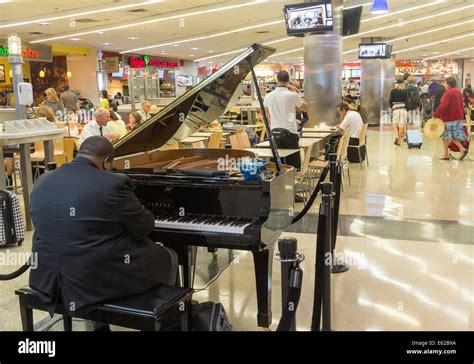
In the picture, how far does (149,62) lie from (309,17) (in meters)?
19.6

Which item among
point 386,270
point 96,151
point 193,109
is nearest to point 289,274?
point 96,151

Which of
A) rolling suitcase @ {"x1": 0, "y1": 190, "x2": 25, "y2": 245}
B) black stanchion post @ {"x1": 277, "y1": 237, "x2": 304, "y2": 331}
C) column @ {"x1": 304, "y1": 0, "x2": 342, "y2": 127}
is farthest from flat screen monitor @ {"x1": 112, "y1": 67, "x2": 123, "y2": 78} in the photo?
black stanchion post @ {"x1": 277, "y1": 237, "x2": 304, "y2": 331}

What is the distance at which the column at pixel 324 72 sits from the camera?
10586 millimetres

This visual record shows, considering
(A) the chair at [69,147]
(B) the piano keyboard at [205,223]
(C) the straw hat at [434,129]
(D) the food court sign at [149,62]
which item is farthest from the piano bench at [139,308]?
(D) the food court sign at [149,62]

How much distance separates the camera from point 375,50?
15500 millimetres

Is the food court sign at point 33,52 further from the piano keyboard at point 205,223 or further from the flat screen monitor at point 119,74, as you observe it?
the piano keyboard at point 205,223

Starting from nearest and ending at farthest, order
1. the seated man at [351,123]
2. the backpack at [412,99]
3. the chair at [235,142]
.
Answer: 1. the chair at [235,142]
2. the seated man at [351,123]
3. the backpack at [412,99]

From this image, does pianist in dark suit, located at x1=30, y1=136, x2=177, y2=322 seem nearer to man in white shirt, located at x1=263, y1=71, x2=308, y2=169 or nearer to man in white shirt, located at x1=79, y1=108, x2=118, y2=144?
man in white shirt, located at x1=79, y1=108, x2=118, y2=144

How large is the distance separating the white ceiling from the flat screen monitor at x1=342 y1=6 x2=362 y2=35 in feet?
1.66

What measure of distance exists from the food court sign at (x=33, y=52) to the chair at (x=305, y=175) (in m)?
14.3

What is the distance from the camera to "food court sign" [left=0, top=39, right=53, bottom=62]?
18045mm

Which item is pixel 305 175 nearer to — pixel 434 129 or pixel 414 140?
pixel 434 129
